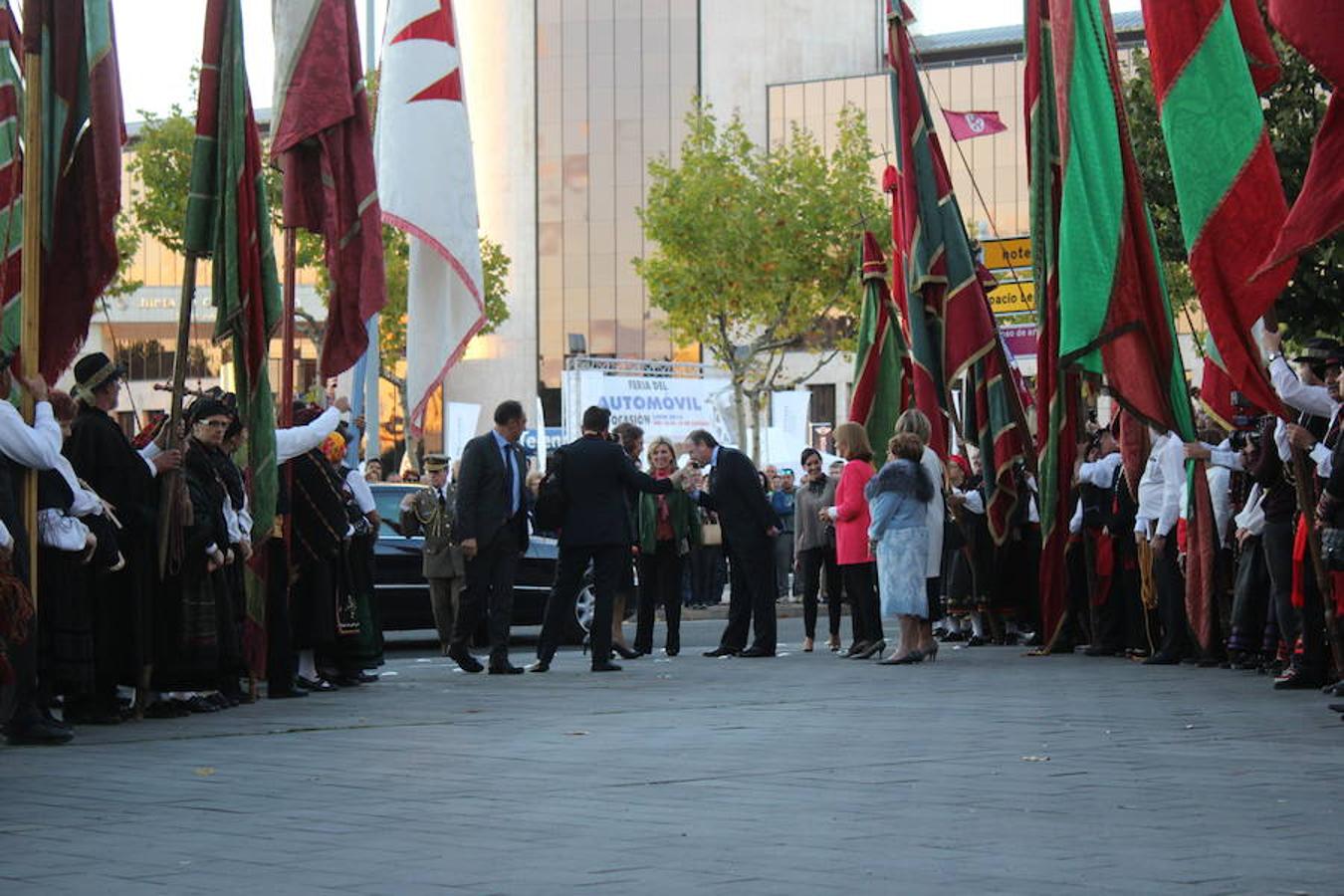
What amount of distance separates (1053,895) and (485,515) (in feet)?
34.6

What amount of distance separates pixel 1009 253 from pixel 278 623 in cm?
1342

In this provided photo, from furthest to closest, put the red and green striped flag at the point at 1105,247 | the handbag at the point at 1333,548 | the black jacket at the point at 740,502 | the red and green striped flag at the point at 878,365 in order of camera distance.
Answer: the red and green striped flag at the point at 878,365
the black jacket at the point at 740,502
the red and green striped flag at the point at 1105,247
the handbag at the point at 1333,548

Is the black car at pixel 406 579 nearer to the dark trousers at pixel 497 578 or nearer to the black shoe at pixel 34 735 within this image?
the dark trousers at pixel 497 578

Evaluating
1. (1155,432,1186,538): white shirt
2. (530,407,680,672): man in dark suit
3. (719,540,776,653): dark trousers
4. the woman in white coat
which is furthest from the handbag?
(719,540,776,653): dark trousers

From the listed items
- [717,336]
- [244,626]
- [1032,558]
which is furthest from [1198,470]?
[717,336]

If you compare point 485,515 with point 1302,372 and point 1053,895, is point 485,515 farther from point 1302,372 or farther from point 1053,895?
point 1053,895

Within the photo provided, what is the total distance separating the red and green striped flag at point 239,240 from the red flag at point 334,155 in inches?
36.4

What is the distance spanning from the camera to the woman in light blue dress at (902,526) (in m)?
16.5

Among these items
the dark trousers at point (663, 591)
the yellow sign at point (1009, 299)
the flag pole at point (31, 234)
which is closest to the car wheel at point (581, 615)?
the dark trousers at point (663, 591)

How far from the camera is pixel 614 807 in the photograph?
25.7 feet

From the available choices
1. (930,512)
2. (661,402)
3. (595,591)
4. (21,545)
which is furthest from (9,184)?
(661,402)

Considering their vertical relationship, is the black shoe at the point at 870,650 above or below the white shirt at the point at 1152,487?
below

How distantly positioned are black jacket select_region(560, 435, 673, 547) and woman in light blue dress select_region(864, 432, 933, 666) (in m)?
1.80

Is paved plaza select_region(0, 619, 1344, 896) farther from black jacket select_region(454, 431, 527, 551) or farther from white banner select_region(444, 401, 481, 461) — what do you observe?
white banner select_region(444, 401, 481, 461)
